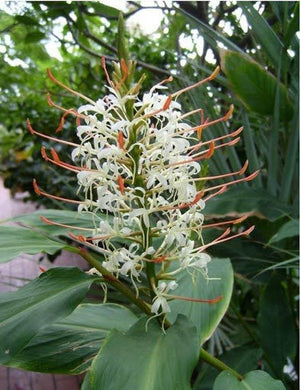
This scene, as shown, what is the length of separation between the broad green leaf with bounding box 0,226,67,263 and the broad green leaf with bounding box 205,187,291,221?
45cm

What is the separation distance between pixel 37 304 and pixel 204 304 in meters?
0.32

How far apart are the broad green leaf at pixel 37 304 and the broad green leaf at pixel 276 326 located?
2.02 ft

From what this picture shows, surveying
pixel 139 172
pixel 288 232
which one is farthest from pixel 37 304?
pixel 288 232

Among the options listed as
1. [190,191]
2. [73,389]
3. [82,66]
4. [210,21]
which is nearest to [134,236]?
[190,191]

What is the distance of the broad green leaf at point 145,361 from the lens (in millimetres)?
532

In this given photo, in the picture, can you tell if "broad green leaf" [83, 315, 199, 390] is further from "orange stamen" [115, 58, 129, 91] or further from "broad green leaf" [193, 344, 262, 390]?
"broad green leaf" [193, 344, 262, 390]

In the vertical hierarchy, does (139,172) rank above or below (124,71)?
below

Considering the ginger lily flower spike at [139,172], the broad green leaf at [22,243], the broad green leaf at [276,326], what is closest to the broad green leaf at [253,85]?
the broad green leaf at [276,326]

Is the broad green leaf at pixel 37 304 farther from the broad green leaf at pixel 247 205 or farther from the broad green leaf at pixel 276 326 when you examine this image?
the broad green leaf at pixel 276 326

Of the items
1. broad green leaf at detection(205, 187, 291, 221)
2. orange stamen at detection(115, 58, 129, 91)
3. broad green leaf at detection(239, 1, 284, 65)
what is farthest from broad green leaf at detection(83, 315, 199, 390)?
broad green leaf at detection(239, 1, 284, 65)

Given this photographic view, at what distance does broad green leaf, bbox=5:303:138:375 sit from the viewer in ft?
2.24

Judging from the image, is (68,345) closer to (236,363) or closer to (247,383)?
(247,383)

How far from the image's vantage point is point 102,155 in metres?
0.55

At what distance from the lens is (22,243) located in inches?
24.5
